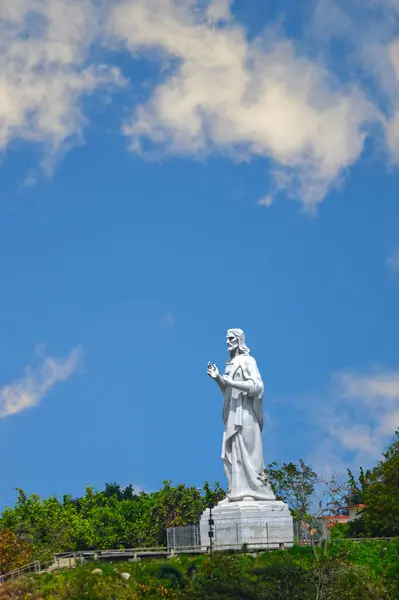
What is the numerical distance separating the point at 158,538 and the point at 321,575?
41.3 m

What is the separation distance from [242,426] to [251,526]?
338cm

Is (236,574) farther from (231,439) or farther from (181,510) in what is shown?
(181,510)

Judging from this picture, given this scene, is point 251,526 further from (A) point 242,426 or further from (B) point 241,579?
(B) point 241,579

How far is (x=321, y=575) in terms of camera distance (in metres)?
16.8

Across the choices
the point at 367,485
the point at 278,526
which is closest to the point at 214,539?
the point at 278,526

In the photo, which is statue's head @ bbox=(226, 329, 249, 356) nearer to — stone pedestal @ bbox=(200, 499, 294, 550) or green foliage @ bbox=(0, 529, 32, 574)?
stone pedestal @ bbox=(200, 499, 294, 550)

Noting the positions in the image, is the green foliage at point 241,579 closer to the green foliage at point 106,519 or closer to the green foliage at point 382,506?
the green foliage at point 382,506

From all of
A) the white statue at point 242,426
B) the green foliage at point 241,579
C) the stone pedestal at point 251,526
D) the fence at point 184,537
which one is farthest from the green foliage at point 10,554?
the white statue at point 242,426

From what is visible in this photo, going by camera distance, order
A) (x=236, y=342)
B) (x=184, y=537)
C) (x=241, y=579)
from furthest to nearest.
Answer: (x=184, y=537) < (x=236, y=342) < (x=241, y=579)

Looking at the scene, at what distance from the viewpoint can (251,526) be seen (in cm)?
2591

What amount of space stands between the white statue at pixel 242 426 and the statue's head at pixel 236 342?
0.21ft

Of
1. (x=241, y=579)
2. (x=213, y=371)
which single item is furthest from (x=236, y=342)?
(x=241, y=579)

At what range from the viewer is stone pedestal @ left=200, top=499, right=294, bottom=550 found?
25.7 metres

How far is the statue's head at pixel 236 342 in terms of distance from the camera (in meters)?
28.7
